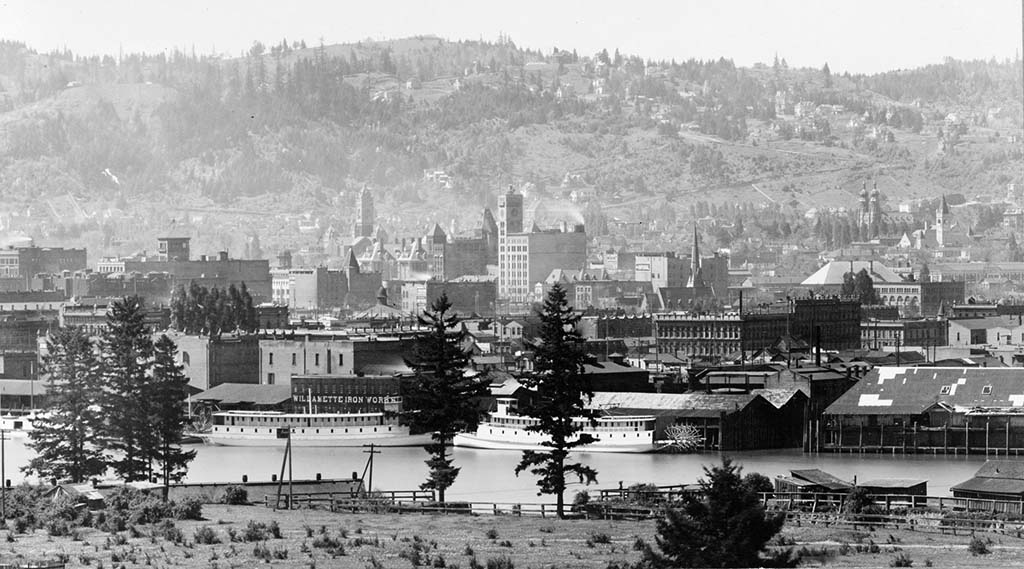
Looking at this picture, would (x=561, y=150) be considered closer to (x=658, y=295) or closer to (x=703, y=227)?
(x=703, y=227)

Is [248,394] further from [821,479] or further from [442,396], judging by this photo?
[821,479]

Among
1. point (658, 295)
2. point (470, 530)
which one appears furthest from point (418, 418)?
point (658, 295)

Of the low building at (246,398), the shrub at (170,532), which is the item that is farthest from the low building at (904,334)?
the shrub at (170,532)

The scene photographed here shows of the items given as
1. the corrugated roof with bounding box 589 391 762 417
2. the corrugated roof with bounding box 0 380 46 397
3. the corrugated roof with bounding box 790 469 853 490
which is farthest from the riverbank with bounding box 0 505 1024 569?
the corrugated roof with bounding box 0 380 46 397

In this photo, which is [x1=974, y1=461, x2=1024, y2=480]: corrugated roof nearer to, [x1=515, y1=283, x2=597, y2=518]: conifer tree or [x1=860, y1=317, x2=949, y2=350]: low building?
[x1=515, y1=283, x2=597, y2=518]: conifer tree

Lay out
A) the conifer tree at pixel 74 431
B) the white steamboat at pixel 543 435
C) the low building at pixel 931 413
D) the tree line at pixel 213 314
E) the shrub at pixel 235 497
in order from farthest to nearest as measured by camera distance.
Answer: the tree line at pixel 213 314 < the white steamboat at pixel 543 435 < the low building at pixel 931 413 < the conifer tree at pixel 74 431 < the shrub at pixel 235 497

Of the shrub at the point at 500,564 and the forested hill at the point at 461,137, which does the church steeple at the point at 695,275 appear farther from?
the shrub at the point at 500,564

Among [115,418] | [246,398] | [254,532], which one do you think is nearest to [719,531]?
[254,532]
